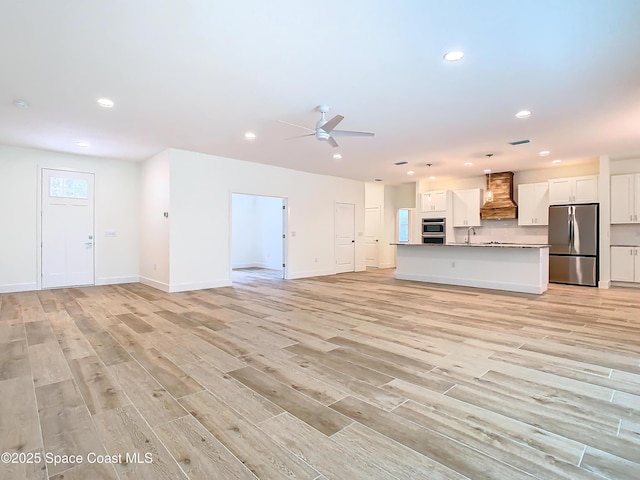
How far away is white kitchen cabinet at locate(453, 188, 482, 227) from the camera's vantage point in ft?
29.5

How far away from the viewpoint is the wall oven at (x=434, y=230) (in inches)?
372

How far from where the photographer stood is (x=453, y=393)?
7.64ft

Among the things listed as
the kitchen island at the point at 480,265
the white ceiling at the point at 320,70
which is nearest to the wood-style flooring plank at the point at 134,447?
the white ceiling at the point at 320,70

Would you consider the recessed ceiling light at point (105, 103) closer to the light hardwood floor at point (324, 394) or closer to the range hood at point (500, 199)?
the light hardwood floor at point (324, 394)

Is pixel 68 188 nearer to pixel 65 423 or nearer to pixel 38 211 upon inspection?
pixel 38 211

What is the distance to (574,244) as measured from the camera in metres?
7.42

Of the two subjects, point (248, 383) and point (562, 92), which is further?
point (562, 92)

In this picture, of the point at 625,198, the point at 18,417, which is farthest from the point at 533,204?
the point at 18,417

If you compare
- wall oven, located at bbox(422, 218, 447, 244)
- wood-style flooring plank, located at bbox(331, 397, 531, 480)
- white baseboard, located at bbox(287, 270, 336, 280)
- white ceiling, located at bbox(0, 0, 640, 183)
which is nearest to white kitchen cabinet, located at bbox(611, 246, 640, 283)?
white ceiling, located at bbox(0, 0, 640, 183)

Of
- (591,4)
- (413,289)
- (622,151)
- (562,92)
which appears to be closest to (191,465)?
(591,4)

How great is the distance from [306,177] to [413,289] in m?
4.01

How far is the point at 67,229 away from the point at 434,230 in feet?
29.0

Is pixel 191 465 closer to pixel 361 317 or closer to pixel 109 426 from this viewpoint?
pixel 109 426

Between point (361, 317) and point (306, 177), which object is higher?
point (306, 177)
